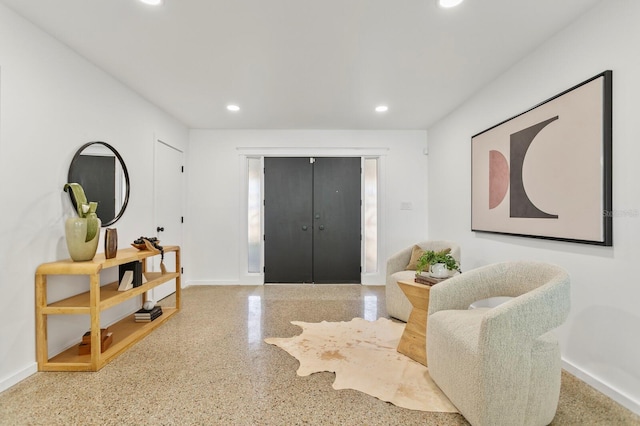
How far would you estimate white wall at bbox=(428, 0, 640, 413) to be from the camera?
71.1 inches

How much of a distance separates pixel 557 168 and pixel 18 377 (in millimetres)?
3951

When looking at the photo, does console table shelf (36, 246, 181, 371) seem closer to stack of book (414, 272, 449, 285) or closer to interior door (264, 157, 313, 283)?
stack of book (414, 272, 449, 285)

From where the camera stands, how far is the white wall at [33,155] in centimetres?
208

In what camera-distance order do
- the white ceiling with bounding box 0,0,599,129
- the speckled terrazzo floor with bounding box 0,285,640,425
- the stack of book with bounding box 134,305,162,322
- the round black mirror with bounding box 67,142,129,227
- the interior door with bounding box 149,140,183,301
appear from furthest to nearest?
the interior door with bounding box 149,140,183,301 → the stack of book with bounding box 134,305,162,322 → the round black mirror with bounding box 67,142,129,227 → the white ceiling with bounding box 0,0,599,129 → the speckled terrazzo floor with bounding box 0,285,640,425

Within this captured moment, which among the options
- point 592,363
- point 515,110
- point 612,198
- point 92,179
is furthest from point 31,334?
point 515,110

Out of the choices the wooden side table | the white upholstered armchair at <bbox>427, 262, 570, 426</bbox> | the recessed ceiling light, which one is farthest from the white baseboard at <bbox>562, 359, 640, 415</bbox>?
the recessed ceiling light

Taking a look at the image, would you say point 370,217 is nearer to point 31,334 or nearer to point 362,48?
point 362,48

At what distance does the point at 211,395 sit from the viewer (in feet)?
6.46

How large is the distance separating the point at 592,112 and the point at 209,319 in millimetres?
3635

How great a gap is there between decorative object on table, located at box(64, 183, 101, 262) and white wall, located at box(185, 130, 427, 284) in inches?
96.6

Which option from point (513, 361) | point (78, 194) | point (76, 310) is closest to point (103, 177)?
point (78, 194)

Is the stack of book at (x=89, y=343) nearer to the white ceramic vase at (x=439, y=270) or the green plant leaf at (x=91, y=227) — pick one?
the green plant leaf at (x=91, y=227)

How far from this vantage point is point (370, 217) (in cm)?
518

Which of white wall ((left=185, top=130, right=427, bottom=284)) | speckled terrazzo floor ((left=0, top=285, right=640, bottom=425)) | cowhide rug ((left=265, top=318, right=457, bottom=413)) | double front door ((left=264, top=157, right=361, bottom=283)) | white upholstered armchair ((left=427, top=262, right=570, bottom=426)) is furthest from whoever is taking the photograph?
double front door ((left=264, top=157, right=361, bottom=283))
